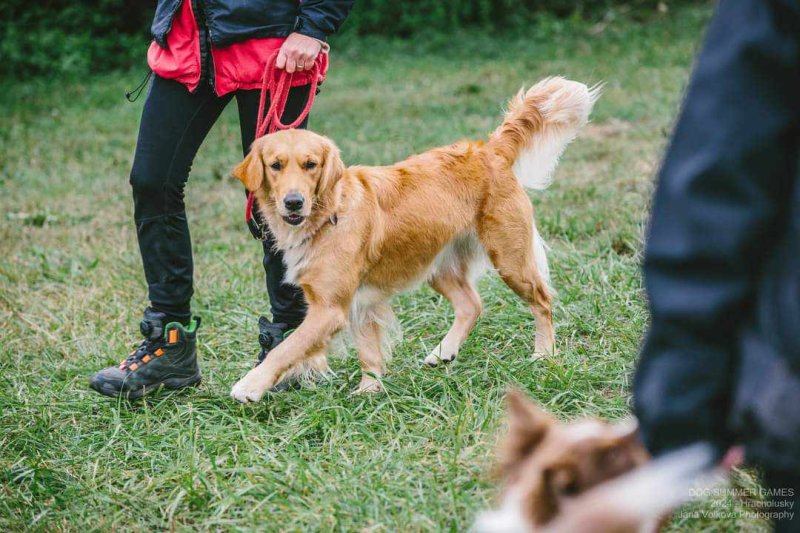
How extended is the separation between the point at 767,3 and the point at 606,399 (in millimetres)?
2332

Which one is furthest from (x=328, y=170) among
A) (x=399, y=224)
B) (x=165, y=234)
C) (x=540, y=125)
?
(x=540, y=125)

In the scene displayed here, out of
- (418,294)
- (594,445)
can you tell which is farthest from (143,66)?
(594,445)

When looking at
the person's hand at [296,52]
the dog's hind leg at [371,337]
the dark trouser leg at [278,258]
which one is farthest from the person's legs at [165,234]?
the dog's hind leg at [371,337]

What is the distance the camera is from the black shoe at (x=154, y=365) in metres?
3.44

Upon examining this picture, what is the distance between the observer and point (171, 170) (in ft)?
10.7

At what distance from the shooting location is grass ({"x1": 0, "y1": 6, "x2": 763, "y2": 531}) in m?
2.64

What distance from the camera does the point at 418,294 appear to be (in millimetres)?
4703

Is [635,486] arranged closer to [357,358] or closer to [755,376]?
[755,376]

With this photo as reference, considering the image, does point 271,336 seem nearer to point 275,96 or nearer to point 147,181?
point 147,181

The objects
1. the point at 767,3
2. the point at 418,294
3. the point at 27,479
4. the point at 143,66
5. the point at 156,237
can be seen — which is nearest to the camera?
the point at 767,3

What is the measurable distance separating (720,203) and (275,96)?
2.49 meters

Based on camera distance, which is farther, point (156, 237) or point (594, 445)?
point (156, 237)

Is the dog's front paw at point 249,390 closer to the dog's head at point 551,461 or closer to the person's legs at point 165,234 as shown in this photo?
the person's legs at point 165,234

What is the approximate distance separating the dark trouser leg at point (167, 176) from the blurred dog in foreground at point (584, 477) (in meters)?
2.29
